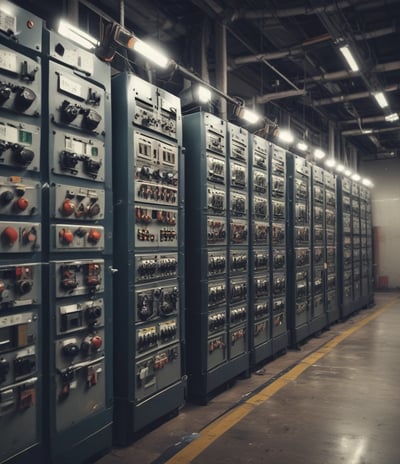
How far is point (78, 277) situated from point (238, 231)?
2675mm

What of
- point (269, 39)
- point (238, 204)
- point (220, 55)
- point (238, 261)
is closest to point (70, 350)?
point (238, 261)

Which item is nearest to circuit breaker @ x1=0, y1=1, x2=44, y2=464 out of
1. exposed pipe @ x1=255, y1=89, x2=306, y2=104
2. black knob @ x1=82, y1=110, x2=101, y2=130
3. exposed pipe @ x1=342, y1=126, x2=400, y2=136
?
black knob @ x1=82, y1=110, x2=101, y2=130

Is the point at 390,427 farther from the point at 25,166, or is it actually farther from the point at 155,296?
the point at 25,166

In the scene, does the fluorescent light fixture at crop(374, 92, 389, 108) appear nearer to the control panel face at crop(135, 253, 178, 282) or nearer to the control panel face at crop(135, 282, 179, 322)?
the control panel face at crop(135, 253, 178, 282)

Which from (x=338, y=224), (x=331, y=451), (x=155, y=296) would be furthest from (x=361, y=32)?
(x=331, y=451)

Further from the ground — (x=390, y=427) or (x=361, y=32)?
(x=361, y=32)

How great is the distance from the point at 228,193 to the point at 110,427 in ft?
9.41

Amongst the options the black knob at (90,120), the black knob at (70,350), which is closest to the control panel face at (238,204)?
the black knob at (90,120)

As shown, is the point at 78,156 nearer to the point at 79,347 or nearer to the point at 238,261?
the point at 79,347

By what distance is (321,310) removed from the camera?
8609 mm

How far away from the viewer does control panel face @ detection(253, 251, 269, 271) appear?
6.11 m

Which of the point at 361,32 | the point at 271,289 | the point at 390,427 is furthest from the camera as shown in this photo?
the point at 361,32

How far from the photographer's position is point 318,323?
328 inches

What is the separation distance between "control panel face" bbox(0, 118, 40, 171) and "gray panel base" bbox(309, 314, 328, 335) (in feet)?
19.9
